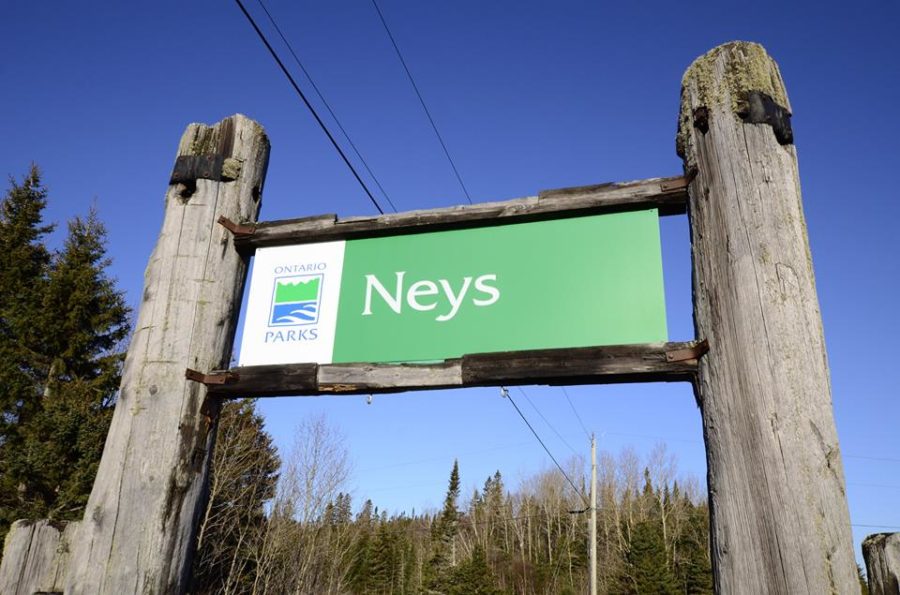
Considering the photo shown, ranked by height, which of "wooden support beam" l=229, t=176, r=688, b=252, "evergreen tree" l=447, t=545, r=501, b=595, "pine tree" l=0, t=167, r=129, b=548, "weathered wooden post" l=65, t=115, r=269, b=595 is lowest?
"evergreen tree" l=447, t=545, r=501, b=595

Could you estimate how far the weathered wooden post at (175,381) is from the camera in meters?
3.01

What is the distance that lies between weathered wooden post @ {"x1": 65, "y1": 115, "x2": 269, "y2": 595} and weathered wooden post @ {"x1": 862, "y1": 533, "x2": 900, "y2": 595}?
9.29ft

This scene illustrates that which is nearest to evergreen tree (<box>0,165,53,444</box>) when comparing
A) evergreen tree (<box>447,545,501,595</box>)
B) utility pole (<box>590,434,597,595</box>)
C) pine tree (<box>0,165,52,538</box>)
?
pine tree (<box>0,165,52,538</box>)

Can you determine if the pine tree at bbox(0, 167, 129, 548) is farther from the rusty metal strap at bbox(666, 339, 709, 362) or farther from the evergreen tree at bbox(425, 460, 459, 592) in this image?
the evergreen tree at bbox(425, 460, 459, 592)

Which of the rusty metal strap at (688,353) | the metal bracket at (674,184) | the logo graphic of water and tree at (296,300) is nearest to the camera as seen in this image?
the rusty metal strap at (688,353)

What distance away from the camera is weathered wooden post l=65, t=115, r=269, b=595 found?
9.87 feet

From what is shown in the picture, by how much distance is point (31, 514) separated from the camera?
1561 centimetres

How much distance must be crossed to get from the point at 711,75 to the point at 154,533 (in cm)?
338

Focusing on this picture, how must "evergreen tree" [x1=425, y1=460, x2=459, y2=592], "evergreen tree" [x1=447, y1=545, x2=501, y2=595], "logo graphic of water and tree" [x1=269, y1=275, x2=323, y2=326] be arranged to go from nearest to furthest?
1. "logo graphic of water and tree" [x1=269, y1=275, x2=323, y2=326]
2. "evergreen tree" [x1=447, y1=545, x2=501, y2=595]
3. "evergreen tree" [x1=425, y1=460, x2=459, y2=592]

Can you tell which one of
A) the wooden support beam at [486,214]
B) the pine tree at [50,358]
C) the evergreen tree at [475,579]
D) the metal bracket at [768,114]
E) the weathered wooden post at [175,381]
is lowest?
the evergreen tree at [475,579]

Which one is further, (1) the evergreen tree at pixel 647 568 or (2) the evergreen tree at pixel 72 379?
(1) the evergreen tree at pixel 647 568

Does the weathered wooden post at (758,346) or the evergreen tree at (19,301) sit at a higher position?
the evergreen tree at (19,301)

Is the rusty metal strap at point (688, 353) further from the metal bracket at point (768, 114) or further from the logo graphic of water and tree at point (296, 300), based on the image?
the logo graphic of water and tree at point (296, 300)

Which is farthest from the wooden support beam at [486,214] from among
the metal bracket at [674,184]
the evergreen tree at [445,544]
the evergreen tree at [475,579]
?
the evergreen tree at [445,544]
